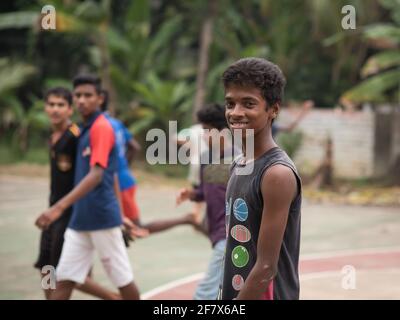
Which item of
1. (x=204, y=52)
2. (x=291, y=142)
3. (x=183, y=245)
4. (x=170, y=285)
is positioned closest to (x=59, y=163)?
(x=170, y=285)

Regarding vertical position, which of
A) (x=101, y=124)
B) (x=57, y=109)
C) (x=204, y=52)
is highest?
(x=204, y=52)

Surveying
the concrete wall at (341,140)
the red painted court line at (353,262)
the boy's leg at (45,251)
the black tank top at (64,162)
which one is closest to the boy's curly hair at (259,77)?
the black tank top at (64,162)

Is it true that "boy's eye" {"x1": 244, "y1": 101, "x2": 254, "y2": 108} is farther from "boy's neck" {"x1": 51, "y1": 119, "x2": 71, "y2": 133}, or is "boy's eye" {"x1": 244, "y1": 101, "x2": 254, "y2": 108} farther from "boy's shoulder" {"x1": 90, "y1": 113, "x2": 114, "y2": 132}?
"boy's neck" {"x1": 51, "y1": 119, "x2": 71, "y2": 133}

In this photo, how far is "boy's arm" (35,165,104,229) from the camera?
450cm

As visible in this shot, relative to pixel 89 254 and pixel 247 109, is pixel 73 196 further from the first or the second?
pixel 247 109

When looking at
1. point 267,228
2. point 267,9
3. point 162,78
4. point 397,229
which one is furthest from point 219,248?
point 162,78

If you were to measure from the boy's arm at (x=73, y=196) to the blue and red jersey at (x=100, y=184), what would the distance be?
9cm

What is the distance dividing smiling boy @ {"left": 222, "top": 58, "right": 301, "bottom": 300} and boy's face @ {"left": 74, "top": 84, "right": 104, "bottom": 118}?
231cm

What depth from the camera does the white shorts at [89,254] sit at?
4867mm

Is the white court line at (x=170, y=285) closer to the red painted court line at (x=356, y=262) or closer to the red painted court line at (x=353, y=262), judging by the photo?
the red painted court line at (x=353, y=262)

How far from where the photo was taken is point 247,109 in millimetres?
2785

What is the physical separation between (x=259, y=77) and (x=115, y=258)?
253 centimetres

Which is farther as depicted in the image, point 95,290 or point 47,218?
point 95,290

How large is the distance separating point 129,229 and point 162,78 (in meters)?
13.7
